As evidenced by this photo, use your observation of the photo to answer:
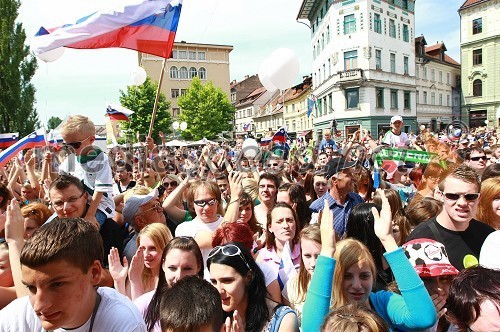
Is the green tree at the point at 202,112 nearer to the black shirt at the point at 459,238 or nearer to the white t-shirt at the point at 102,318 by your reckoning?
the black shirt at the point at 459,238

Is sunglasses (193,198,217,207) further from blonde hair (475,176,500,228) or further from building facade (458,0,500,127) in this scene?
building facade (458,0,500,127)

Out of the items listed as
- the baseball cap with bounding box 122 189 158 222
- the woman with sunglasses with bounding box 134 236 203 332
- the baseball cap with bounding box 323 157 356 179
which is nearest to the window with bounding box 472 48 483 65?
the baseball cap with bounding box 323 157 356 179

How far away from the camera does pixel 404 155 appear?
7.05m

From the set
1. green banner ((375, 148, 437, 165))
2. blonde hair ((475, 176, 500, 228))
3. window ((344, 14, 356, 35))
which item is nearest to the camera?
blonde hair ((475, 176, 500, 228))

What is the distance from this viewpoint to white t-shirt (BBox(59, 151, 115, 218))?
3631 millimetres

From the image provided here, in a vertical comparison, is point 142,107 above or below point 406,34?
below

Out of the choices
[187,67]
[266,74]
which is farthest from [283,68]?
[187,67]

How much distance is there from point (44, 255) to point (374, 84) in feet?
125

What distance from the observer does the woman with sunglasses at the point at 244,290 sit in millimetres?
2213

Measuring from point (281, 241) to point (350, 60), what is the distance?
36.3 meters

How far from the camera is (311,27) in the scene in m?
46.7

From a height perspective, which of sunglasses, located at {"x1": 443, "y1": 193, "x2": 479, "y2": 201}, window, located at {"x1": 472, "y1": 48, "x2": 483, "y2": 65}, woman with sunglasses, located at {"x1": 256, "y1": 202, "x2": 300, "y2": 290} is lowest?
woman with sunglasses, located at {"x1": 256, "y1": 202, "x2": 300, "y2": 290}

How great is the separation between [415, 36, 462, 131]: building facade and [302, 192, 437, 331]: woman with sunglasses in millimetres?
47181

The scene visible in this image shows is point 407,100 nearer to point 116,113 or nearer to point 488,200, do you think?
point 116,113
